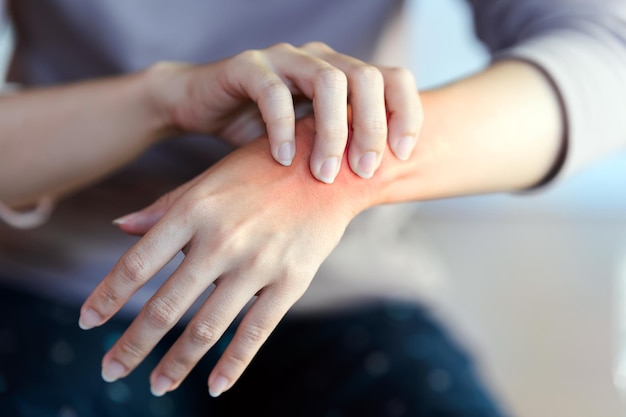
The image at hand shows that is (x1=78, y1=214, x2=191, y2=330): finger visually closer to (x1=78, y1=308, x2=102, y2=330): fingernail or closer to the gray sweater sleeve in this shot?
(x1=78, y1=308, x2=102, y2=330): fingernail

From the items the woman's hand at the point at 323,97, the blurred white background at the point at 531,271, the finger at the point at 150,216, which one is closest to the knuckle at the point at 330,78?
the woman's hand at the point at 323,97

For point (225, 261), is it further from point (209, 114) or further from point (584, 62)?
point (584, 62)

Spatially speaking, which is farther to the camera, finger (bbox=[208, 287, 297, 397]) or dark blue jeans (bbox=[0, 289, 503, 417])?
dark blue jeans (bbox=[0, 289, 503, 417])

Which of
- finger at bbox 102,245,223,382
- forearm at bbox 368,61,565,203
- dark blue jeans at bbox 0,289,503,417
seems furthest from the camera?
dark blue jeans at bbox 0,289,503,417

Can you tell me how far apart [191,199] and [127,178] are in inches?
15.7

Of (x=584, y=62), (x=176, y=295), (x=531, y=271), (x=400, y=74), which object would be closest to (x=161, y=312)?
(x=176, y=295)

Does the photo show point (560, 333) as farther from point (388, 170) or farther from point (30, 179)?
point (30, 179)

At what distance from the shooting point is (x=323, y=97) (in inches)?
22.2

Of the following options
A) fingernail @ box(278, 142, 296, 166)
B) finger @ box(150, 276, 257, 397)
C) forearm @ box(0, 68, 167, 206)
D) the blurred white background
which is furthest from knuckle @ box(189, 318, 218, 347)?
the blurred white background

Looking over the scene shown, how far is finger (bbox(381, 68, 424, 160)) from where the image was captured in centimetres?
59

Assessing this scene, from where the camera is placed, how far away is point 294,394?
2.75 feet

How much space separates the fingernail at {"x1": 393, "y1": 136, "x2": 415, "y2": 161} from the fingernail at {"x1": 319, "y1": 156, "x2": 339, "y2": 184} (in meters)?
0.07

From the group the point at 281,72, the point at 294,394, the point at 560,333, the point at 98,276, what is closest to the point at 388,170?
the point at 281,72

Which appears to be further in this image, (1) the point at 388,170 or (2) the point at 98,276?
(2) the point at 98,276
